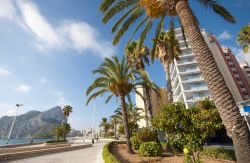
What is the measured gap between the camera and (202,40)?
7398mm

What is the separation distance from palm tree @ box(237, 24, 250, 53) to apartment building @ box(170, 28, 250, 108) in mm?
18255

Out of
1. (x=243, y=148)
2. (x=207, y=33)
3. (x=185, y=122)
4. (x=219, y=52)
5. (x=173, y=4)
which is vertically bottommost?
(x=243, y=148)

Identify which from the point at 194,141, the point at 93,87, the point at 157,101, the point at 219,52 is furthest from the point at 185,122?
the point at 157,101

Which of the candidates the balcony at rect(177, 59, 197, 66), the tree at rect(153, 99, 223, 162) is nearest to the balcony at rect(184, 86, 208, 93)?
the balcony at rect(177, 59, 197, 66)

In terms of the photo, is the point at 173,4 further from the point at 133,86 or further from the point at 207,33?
the point at 207,33

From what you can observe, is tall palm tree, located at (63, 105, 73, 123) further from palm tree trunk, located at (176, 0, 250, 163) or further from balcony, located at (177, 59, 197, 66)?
palm tree trunk, located at (176, 0, 250, 163)

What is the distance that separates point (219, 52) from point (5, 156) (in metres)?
68.8

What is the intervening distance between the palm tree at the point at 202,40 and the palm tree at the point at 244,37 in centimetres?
2519

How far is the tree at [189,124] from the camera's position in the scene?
1068 centimetres

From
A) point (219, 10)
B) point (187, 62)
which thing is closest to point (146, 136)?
point (219, 10)

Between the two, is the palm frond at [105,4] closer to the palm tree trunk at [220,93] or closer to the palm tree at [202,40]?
the palm tree at [202,40]

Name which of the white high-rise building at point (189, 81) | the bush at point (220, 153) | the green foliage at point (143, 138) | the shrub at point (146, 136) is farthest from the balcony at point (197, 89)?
the bush at point (220, 153)

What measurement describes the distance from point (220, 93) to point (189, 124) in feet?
18.6

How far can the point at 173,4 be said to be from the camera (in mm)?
8891
